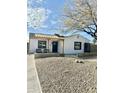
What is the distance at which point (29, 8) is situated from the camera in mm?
1542

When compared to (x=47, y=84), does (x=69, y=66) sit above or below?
above

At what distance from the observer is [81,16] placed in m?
1.62

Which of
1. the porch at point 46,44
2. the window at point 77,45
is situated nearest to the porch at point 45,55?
the porch at point 46,44

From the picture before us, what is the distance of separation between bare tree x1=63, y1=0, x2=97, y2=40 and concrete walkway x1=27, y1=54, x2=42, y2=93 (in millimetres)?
383

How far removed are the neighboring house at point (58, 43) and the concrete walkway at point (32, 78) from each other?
0.08 meters

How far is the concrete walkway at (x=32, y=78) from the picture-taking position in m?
1.51

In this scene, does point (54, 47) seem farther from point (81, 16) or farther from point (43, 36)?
point (81, 16)

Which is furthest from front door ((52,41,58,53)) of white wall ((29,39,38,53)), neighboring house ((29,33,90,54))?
white wall ((29,39,38,53))

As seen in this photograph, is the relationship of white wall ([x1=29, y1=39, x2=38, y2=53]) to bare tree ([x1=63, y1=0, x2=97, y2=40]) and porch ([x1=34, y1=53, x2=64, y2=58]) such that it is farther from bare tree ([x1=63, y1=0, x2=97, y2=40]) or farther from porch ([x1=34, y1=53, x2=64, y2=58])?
bare tree ([x1=63, y1=0, x2=97, y2=40])
